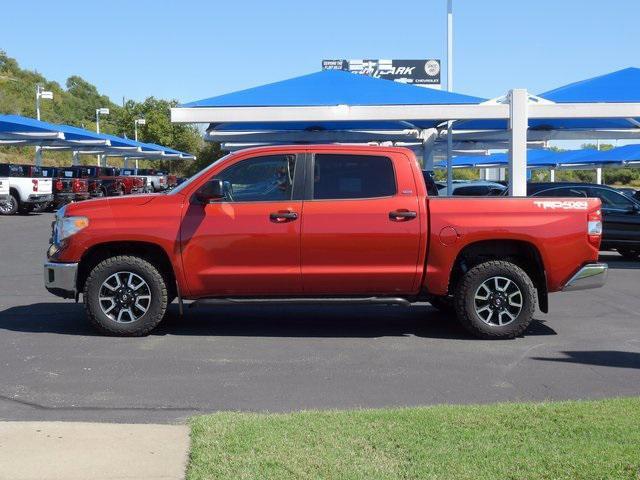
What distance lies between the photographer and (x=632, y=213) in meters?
16.3

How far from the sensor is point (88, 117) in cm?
9644

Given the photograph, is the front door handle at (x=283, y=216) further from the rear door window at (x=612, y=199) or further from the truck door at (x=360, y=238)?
the rear door window at (x=612, y=199)

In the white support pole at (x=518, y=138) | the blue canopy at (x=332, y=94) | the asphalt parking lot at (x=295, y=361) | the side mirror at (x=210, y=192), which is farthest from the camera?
the blue canopy at (x=332, y=94)

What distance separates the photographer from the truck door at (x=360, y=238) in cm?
857

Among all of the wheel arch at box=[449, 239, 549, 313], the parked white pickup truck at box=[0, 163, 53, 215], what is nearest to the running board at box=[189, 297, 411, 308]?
the wheel arch at box=[449, 239, 549, 313]

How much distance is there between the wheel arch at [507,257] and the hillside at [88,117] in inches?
2160

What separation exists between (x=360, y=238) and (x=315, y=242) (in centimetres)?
46

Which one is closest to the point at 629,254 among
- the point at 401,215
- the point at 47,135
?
the point at 401,215

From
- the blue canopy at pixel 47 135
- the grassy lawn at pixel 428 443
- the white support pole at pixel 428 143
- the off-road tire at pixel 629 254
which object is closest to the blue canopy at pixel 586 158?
the white support pole at pixel 428 143

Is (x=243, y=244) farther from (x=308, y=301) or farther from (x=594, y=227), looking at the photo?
(x=594, y=227)

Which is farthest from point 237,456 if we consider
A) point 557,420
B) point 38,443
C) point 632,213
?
point 632,213

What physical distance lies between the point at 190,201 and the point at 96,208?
995 millimetres

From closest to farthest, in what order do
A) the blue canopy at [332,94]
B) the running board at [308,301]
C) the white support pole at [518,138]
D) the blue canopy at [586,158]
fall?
the running board at [308,301] → the white support pole at [518,138] → the blue canopy at [332,94] → the blue canopy at [586,158]

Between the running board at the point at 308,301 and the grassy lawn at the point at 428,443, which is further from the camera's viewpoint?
the running board at the point at 308,301
